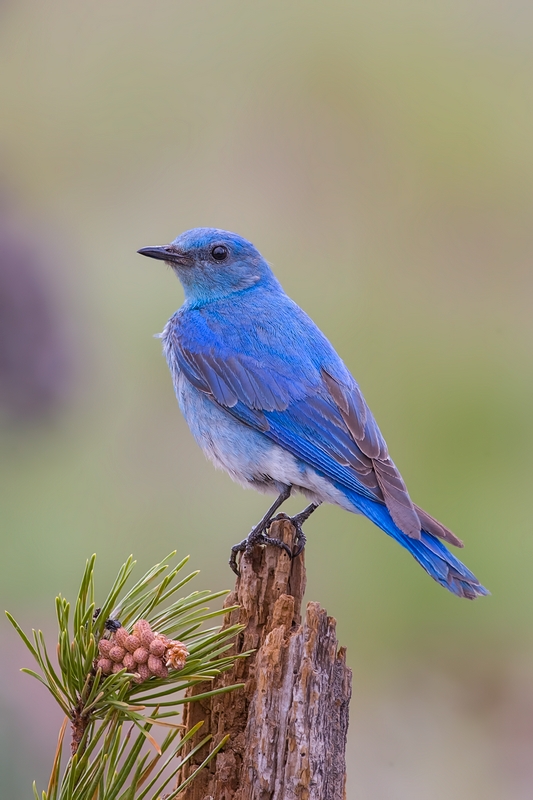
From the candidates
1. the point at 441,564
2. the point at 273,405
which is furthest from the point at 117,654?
the point at 273,405

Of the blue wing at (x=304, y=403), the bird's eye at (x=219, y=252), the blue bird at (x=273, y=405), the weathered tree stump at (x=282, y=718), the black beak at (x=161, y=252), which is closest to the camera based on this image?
the weathered tree stump at (x=282, y=718)


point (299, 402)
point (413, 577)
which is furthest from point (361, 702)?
point (299, 402)

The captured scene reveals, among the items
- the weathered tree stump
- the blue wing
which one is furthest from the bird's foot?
the weathered tree stump

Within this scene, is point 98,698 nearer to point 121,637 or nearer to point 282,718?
point 121,637

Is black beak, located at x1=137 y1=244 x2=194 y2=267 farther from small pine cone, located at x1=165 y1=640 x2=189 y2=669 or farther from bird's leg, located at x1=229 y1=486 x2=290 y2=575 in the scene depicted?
small pine cone, located at x1=165 y1=640 x2=189 y2=669

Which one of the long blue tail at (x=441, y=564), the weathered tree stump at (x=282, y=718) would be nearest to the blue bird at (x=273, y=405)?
the long blue tail at (x=441, y=564)

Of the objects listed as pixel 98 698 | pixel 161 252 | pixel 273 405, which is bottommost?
pixel 98 698

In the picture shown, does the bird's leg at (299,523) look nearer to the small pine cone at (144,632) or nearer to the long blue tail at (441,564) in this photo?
the long blue tail at (441,564)
